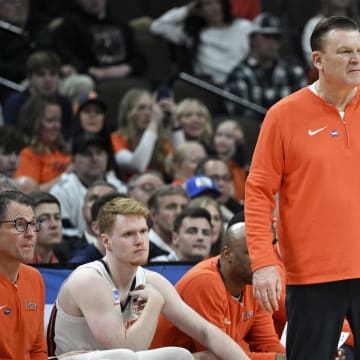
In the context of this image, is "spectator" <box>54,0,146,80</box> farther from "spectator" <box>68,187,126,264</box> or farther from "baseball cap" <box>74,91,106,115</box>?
"spectator" <box>68,187,126,264</box>

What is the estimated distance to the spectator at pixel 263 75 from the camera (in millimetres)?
11727

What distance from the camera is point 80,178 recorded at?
29.6 ft

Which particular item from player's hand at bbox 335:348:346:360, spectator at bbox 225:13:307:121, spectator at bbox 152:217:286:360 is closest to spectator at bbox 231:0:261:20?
spectator at bbox 225:13:307:121

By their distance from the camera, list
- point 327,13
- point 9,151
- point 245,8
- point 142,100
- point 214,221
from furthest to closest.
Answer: point 245,8 → point 327,13 → point 142,100 → point 9,151 → point 214,221

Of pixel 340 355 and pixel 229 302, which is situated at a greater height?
pixel 229 302

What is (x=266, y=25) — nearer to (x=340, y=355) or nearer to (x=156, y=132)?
(x=156, y=132)

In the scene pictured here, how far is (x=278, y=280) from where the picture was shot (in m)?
4.59

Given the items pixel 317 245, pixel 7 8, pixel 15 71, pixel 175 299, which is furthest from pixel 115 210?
pixel 7 8

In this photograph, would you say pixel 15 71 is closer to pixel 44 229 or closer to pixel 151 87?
pixel 151 87

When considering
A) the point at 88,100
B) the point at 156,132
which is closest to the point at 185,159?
the point at 156,132

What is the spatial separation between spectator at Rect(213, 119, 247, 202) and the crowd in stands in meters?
0.01

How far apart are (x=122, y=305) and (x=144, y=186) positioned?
3.14 metres

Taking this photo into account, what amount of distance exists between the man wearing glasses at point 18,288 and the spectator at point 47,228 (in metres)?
1.88

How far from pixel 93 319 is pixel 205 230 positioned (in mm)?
2185
